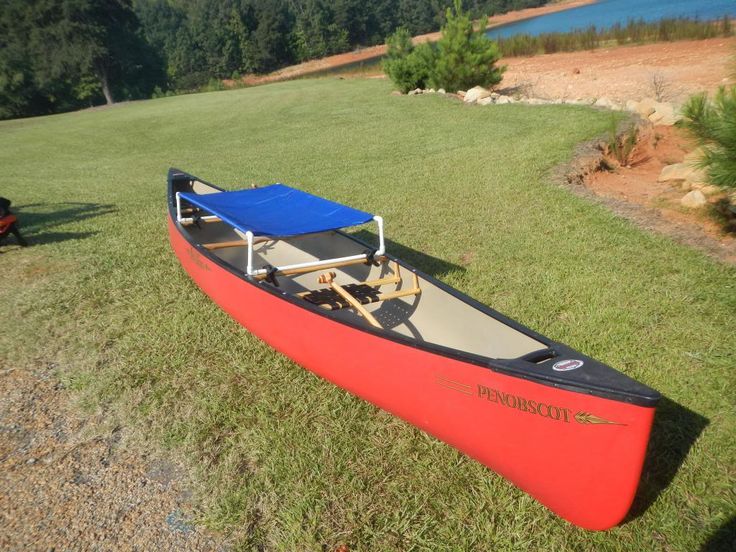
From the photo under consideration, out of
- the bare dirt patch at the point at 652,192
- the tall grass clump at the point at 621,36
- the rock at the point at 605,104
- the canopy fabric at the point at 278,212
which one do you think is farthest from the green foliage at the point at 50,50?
the bare dirt patch at the point at 652,192

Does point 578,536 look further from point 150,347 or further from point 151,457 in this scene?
point 150,347

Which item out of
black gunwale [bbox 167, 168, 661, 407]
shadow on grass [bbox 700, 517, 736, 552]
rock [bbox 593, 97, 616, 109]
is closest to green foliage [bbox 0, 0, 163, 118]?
rock [bbox 593, 97, 616, 109]

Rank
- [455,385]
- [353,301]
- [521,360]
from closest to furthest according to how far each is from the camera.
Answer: [521,360] → [455,385] → [353,301]

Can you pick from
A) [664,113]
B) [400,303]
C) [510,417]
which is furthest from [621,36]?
[510,417]

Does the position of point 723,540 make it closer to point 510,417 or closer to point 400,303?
point 510,417

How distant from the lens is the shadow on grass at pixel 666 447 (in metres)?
3.01

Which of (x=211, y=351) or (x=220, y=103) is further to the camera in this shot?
(x=220, y=103)

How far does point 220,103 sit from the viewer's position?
1094 inches

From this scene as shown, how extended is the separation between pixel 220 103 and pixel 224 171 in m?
17.0

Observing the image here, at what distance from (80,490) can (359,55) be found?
7516cm

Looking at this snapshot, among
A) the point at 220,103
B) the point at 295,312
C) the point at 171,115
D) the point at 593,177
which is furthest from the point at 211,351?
the point at 220,103

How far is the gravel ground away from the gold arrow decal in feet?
7.07

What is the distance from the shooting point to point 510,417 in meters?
2.75

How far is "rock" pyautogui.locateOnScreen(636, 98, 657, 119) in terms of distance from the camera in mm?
12961
